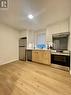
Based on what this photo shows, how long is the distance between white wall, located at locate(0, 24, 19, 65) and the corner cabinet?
1.37 metres

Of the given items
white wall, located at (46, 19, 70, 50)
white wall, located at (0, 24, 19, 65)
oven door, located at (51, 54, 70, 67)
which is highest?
white wall, located at (46, 19, 70, 50)

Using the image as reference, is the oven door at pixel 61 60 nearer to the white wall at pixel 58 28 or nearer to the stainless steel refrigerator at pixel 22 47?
the white wall at pixel 58 28

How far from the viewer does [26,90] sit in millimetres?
1906

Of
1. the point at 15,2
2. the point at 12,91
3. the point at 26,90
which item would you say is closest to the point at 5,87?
the point at 12,91

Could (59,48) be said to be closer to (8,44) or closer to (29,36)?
(29,36)

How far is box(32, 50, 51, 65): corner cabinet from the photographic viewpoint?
4.16 meters

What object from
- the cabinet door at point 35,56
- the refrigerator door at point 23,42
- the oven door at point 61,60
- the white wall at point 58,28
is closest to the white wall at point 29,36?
the refrigerator door at point 23,42

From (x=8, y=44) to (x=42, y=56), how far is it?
2.18 m

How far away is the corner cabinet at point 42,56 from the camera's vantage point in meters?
4.16

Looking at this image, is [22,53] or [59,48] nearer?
[59,48]

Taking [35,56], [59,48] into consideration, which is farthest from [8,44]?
[59,48]

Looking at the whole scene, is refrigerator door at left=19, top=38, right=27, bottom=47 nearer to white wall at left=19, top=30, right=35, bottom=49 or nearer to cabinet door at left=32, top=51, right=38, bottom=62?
white wall at left=19, top=30, right=35, bottom=49

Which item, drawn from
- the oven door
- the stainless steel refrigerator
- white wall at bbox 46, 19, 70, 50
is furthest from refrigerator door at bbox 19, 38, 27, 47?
the oven door

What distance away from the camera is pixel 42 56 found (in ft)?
14.8
